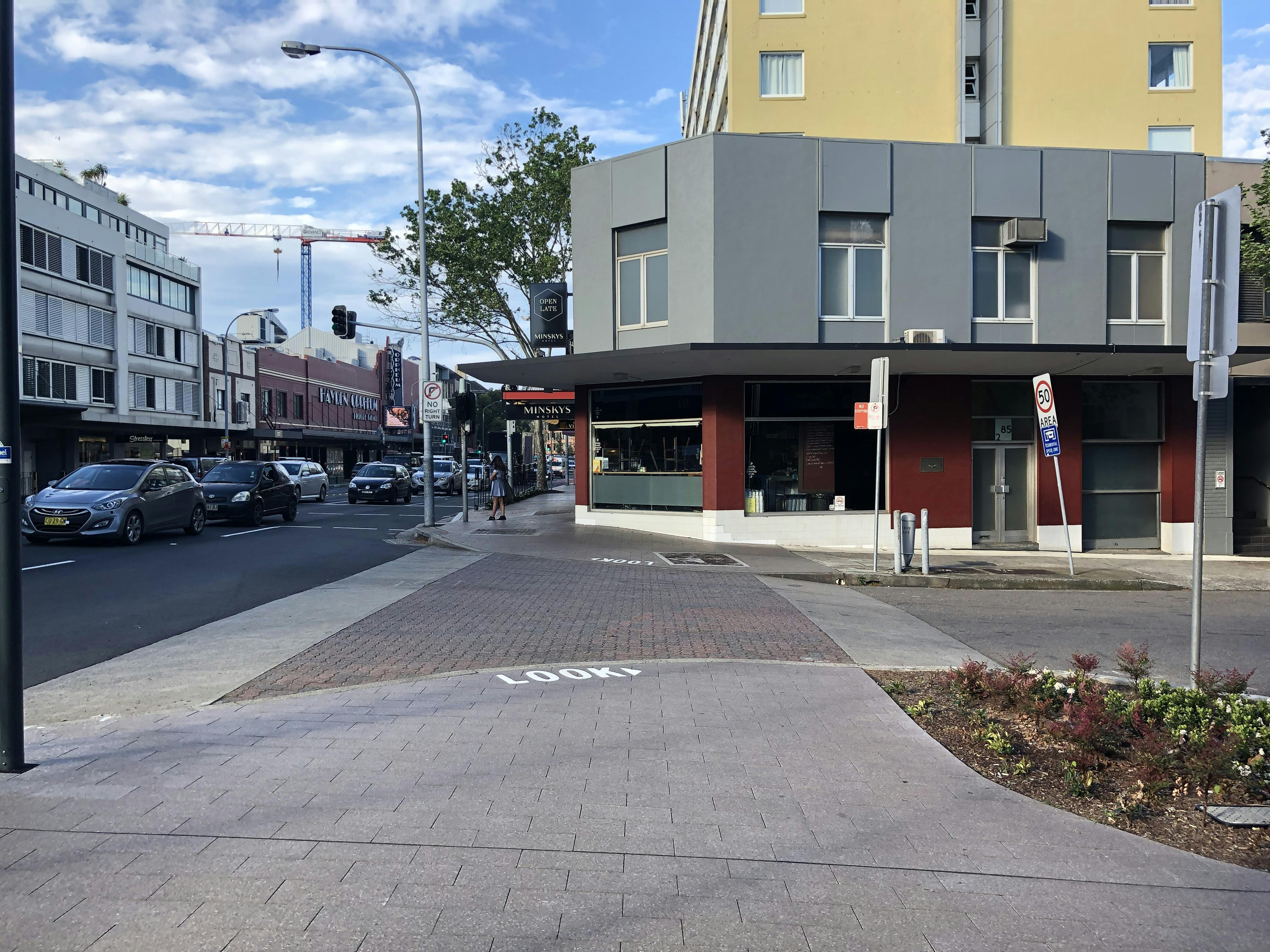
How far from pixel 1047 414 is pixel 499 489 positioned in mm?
13810

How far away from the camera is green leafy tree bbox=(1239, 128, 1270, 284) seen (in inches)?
664

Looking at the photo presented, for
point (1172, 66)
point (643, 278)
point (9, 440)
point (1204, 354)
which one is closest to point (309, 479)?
point (643, 278)

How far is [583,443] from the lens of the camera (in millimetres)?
20953

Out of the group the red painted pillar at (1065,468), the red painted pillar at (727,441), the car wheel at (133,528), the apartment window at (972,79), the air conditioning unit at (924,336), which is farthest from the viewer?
the apartment window at (972,79)

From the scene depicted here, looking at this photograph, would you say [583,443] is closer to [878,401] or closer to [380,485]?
[878,401]

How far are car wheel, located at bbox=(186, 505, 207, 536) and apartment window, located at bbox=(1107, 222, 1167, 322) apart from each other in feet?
66.8

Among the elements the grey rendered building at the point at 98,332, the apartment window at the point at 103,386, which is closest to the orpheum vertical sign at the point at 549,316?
the grey rendered building at the point at 98,332

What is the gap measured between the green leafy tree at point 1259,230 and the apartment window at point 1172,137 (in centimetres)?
760

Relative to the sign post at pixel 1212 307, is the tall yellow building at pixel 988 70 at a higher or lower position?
higher

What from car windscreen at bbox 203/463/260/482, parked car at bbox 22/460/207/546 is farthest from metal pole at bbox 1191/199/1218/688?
car windscreen at bbox 203/463/260/482

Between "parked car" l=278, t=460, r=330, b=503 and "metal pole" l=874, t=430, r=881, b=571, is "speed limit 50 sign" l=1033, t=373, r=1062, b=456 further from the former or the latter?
"parked car" l=278, t=460, r=330, b=503

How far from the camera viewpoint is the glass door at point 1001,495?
1898 centimetres

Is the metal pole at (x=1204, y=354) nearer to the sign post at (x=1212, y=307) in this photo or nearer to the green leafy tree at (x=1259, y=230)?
the sign post at (x=1212, y=307)

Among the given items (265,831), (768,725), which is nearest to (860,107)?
(768,725)
